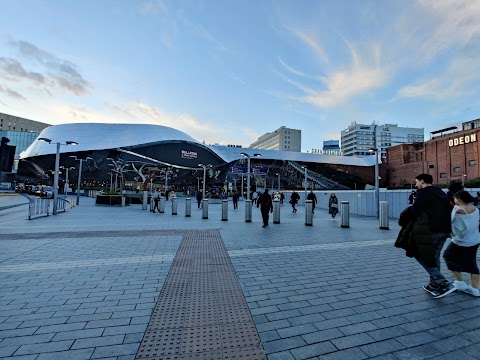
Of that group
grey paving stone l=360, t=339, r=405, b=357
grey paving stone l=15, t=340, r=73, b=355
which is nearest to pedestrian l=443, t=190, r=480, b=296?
grey paving stone l=360, t=339, r=405, b=357

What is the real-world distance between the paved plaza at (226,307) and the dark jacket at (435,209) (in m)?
1.05

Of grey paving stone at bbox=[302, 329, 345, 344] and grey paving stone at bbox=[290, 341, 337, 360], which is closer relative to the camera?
grey paving stone at bbox=[290, 341, 337, 360]

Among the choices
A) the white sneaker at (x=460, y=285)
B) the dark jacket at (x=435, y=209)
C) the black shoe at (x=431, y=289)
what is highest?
the dark jacket at (x=435, y=209)

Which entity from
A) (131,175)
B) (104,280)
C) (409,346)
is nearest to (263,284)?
(409,346)

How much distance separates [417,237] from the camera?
12.4ft

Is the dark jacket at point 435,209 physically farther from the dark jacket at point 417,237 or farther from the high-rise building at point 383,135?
the high-rise building at point 383,135

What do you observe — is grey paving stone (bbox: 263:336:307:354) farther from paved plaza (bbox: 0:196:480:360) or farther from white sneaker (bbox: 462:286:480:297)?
white sneaker (bbox: 462:286:480:297)

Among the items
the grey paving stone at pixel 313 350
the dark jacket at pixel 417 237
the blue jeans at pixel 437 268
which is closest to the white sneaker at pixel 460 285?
the blue jeans at pixel 437 268

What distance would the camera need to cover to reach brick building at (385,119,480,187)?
51500 millimetres

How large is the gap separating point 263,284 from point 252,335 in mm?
1544

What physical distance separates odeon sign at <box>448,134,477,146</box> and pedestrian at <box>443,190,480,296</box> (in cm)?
6364

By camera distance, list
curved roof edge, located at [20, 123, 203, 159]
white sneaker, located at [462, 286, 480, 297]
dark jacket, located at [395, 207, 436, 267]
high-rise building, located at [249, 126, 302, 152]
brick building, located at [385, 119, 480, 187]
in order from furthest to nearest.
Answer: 1. high-rise building, located at [249, 126, 302, 152]
2. curved roof edge, located at [20, 123, 203, 159]
3. brick building, located at [385, 119, 480, 187]
4. white sneaker, located at [462, 286, 480, 297]
5. dark jacket, located at [395, 207, 436, 267]

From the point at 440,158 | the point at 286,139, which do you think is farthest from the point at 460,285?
the point at 286,139

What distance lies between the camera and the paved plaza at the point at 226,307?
253 centimetres
